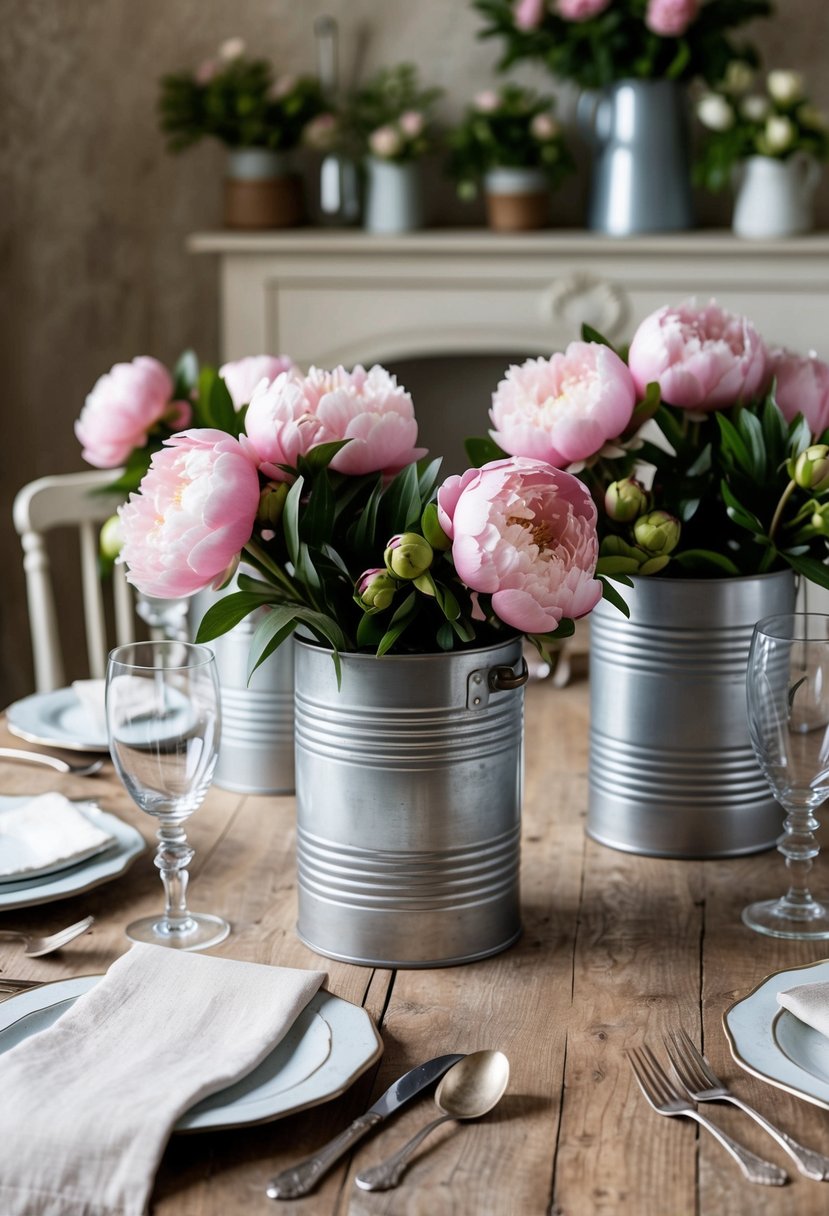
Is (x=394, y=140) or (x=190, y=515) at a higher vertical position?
(x=394, y=140)

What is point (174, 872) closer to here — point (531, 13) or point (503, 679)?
point (503, 679)

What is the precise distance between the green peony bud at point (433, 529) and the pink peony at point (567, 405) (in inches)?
6.8

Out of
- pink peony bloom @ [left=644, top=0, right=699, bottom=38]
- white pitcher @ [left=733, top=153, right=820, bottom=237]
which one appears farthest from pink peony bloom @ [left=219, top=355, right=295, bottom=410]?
white pitcher @ [left=733, top=153, right=820, bottom=237]

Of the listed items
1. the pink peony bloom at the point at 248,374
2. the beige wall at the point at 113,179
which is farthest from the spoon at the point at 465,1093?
the beige wall at the point at 113,179

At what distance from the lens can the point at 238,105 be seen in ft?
9.75

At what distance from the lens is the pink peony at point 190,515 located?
0.85m

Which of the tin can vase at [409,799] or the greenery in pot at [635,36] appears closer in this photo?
the tin can vase at [409,799]

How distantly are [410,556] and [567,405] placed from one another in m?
0.23

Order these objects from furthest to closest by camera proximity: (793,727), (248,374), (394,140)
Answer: (394,140) < (248,374) < (793,727)

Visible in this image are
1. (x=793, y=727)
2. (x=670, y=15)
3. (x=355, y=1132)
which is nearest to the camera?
(x=355, y=1132)

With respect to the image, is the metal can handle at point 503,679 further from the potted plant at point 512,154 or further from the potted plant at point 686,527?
the potted plant at point 512,154

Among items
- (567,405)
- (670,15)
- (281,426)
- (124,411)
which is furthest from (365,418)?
(670,15)

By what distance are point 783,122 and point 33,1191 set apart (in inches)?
104

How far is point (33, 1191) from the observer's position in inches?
26.1
